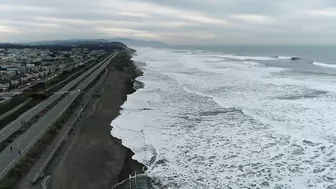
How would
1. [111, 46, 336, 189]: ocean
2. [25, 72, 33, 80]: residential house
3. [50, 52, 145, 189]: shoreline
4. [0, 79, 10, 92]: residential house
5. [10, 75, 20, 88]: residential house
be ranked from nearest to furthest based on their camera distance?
[50, 52, 145, 189]: shoreline, [111, 46, 336, 189]: ocean, [0, 79, 10, 92]: residential house, [10, 75, 20, 88]: residential house, [25, 72, 33, 80]: residential house

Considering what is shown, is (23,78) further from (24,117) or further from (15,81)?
(24,117)

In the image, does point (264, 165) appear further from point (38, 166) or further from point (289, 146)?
point (38, 166)

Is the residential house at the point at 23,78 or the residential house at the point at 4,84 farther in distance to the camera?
the residential house at the point at 23,78

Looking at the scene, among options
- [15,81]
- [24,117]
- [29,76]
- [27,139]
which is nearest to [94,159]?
[27,139]

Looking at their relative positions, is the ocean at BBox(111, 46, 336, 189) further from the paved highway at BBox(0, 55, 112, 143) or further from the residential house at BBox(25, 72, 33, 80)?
the residential house at BBox(25, 72, 33, 80)

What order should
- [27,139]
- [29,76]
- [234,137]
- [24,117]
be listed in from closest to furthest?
[27,139] < [234,137] < [24,117] < [29,76]

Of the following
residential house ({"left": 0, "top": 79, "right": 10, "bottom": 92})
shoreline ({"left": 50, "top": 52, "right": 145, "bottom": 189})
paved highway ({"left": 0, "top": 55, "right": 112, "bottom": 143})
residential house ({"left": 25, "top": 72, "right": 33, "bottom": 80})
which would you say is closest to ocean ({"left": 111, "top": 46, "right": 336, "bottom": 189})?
shoreline ({"left": 50, "top": 52, "right": 145, "bottom": 189})

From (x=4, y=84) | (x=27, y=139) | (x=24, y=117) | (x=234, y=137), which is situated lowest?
(x=4, y=84)

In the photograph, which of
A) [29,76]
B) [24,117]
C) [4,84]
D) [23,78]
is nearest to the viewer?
[24,117]

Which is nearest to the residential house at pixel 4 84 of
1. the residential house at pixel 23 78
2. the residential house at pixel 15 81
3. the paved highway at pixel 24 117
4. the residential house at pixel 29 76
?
the residential house at pixel 15 81

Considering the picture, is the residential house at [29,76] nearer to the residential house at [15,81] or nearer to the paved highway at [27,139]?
the residential house at [15,81]
